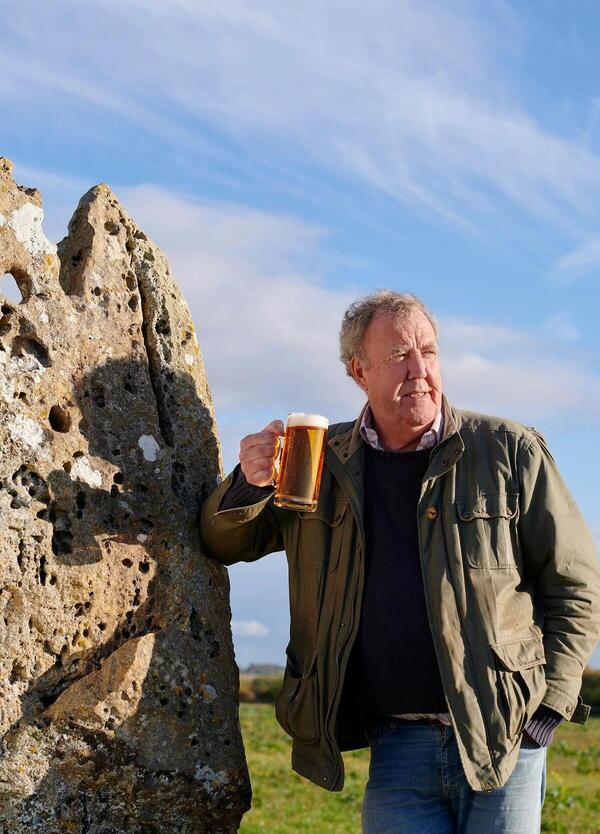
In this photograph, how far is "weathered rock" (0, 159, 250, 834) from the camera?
5363 mm

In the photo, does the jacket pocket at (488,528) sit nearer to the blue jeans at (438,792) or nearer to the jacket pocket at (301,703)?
the blue jeans at (438,792)

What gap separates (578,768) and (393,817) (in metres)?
12.1

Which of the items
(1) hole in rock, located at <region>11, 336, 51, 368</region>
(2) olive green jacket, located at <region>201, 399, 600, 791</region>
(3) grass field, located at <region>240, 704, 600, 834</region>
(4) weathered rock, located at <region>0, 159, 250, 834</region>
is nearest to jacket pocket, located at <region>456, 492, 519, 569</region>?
(2) olive green jacket, located at <region>201, 399, 600, 791</region>

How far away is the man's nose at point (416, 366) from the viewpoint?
5.49 m

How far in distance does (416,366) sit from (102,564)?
195 cm

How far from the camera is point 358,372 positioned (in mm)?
5910

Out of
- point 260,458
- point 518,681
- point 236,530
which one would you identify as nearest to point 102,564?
point 236,530

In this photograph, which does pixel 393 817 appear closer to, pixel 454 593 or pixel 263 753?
pixel 454 593

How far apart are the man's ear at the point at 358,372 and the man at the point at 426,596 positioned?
89 millimetres

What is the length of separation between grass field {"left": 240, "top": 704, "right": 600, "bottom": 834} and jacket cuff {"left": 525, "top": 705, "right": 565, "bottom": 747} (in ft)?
21.2

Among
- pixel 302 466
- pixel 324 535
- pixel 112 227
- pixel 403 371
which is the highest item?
pixel 112 227

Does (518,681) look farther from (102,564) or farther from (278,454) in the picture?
(102,564)

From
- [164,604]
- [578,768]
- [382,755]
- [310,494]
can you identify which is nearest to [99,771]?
[164,604]

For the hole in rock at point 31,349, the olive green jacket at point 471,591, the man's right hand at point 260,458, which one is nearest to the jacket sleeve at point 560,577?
the olive green jacket at point 471,591
